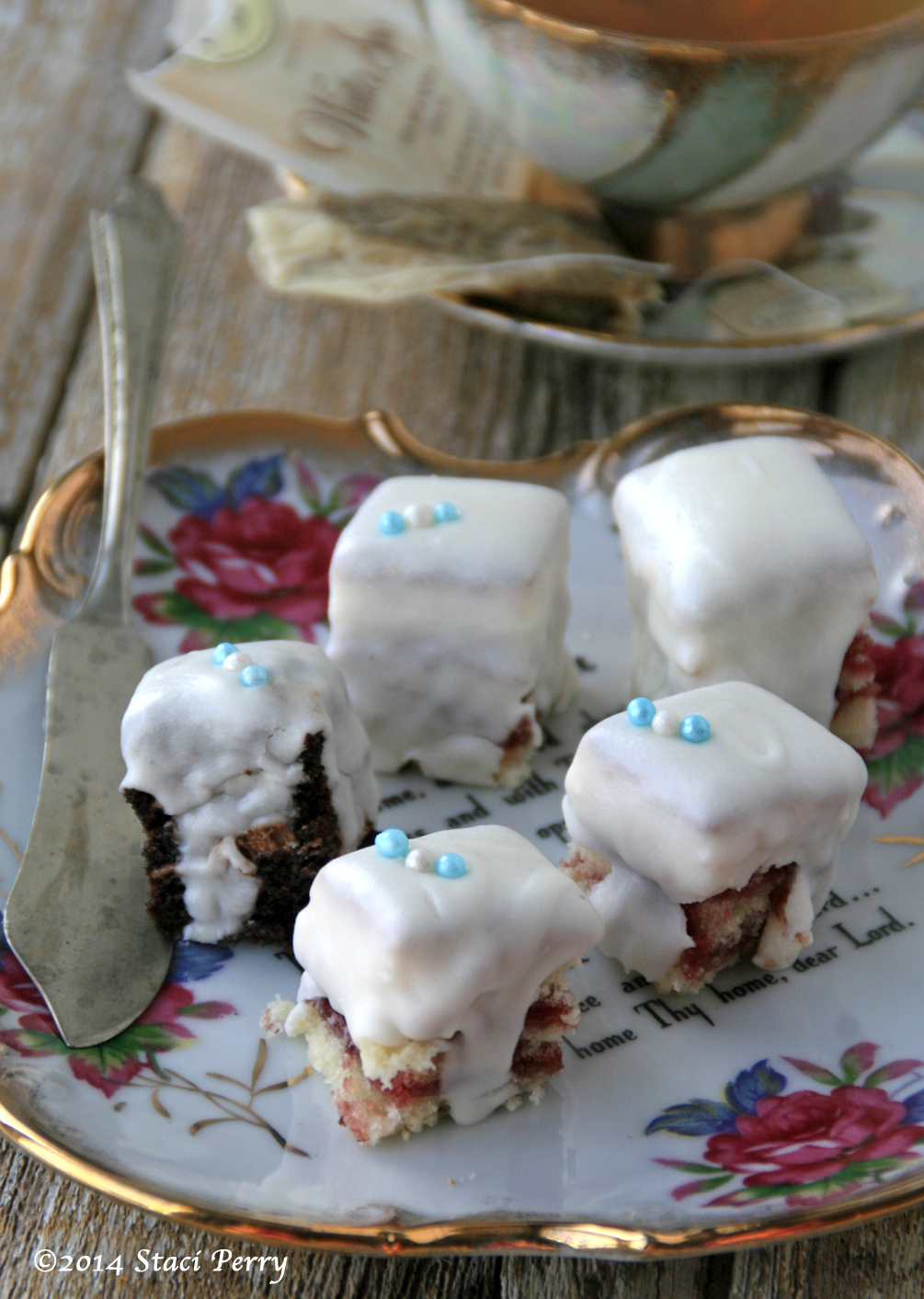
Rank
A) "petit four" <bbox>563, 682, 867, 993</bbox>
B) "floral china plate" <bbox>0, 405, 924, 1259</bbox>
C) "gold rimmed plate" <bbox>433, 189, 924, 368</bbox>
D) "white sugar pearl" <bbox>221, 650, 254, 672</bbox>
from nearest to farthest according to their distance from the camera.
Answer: "floral china plate" <bbox>0, 405, 924, 1259</bbox>
"petit four" <bbox>563, 682, 867, 993</bbox>
"white sugar pearl" <bbox>221, 650, 254, 672</bbox>
"gold rimmed plate" <bbox>433, 189, 924, 368</bbox>

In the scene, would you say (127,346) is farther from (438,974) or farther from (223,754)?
(438,974)

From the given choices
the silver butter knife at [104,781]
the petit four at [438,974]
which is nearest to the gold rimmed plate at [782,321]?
the silver butter knife at [104,781]

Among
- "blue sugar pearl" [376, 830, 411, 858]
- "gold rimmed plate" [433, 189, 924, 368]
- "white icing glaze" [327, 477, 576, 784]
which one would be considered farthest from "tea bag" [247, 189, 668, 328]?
"blue sugar pearl" [376, 830, 411, 858]

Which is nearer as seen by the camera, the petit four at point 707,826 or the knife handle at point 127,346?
the petit four at point 707,826

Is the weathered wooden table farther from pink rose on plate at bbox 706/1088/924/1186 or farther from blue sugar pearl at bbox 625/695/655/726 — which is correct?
pink rose on plate at bbox 706/1088/924/1186

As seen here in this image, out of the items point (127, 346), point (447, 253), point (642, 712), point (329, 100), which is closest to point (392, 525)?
point (642, 712)

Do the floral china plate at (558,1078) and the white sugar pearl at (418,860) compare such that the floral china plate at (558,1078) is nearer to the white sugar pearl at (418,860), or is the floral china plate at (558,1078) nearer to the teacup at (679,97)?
the white sugar pearl at (418,860)
